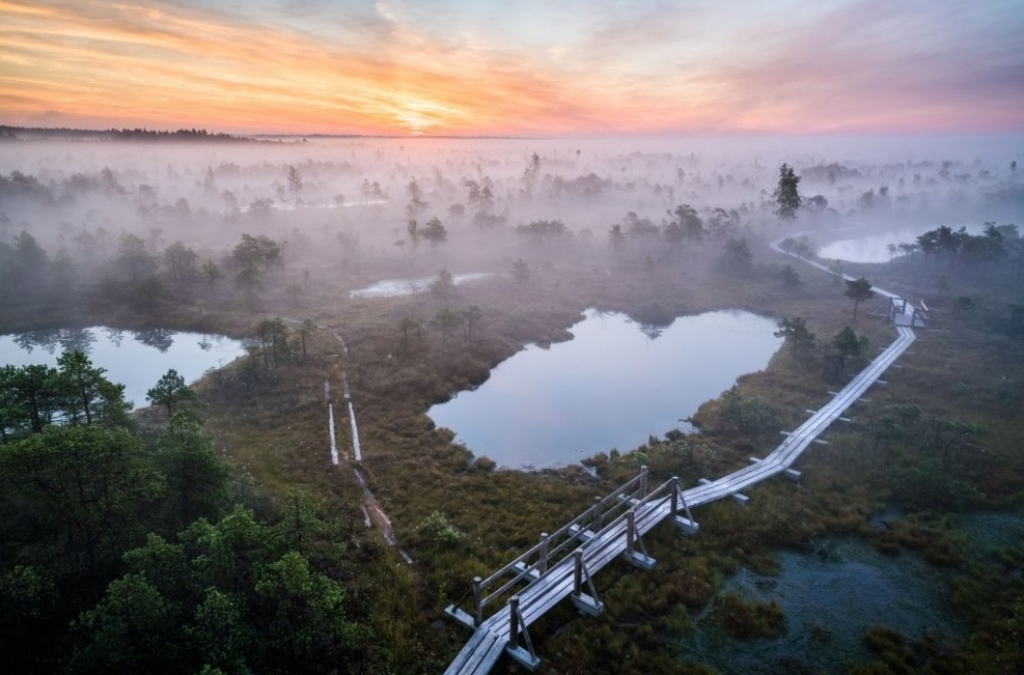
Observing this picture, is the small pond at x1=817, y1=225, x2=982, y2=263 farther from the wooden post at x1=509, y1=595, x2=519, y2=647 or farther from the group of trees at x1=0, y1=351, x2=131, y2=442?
the group of trees at x1=0, y1=351, x2=131, y2=442

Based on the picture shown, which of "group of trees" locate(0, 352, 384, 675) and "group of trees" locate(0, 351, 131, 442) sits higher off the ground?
"group of trees" locate(0, 351, 131, 442)

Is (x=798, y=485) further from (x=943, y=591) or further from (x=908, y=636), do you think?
(x=908, y=636)

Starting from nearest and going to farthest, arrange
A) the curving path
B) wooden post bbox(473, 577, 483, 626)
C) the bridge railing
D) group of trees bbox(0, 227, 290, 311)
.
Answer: the curving path < wooden post bbox(473, 577, 483, 626) < the bridge railing < group of trees bbox(0, 227, 290, 311)

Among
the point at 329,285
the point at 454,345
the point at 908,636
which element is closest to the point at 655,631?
the point at 908,636

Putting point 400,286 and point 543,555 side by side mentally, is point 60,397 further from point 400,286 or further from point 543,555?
point 400,286

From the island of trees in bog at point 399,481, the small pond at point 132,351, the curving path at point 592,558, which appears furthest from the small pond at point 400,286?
the curving path at point 592,558

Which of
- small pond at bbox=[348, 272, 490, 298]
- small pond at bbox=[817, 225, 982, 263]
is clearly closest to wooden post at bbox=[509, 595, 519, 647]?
small pond at bbox=[348, 272, 490, 298]

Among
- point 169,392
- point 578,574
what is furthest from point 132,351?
point 578,574
